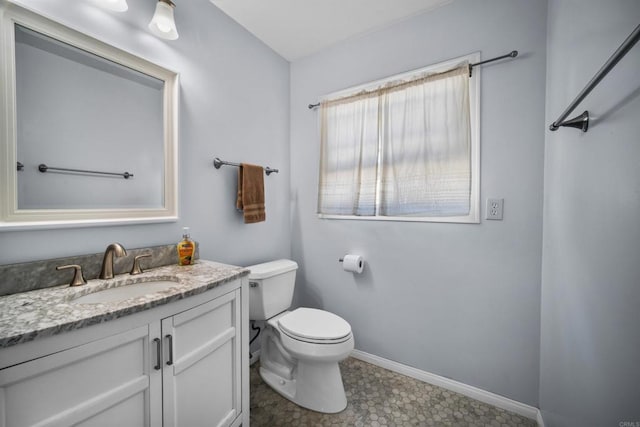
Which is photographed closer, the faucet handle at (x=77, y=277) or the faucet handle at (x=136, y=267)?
the faucet handle at (x=77, y=277)

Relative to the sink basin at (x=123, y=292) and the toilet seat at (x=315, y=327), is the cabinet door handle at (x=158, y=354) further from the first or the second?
the toilet seat at (x=315, y=327)

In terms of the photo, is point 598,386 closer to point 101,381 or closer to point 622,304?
point 622,304

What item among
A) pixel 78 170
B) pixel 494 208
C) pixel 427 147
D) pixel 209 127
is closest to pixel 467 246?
pixel 494 208

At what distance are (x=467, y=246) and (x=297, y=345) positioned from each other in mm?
1175

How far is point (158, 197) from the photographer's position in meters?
1.34

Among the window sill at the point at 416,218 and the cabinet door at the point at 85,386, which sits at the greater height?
the window sill at the point at 416,218

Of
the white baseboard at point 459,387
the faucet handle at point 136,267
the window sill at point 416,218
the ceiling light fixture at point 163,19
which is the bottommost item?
the white baseboard at point 459,387

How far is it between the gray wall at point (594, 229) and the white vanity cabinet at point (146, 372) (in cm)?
127

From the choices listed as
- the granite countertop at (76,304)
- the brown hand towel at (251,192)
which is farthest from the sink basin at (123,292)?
the brown hand towel at (251,192)

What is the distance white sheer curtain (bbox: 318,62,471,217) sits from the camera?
1.54 meters

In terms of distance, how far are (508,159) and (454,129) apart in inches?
13.6

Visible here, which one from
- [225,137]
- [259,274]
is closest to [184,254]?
[259,274]

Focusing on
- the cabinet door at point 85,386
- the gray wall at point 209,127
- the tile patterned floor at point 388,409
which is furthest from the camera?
the tile patterned floor at point 388,409

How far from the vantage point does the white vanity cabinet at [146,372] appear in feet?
2.00
